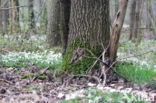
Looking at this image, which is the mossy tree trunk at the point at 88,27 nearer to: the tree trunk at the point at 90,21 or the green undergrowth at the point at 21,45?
the tree trunk at the point at 90,21

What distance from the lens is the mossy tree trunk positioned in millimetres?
7363

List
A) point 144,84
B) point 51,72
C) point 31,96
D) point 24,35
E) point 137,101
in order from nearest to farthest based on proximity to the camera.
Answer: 1. point 137,101
2. point 31,96
3. point 144,84
4. point 51,72
5. point 24,35

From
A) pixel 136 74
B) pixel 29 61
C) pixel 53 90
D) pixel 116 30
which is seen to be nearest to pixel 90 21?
pixel 116 30

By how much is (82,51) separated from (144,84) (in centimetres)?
159

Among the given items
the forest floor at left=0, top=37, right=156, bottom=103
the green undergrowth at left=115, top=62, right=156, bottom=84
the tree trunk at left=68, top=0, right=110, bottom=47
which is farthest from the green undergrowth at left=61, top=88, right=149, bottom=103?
the tree trunk at left=68, top=0, right=110, bottom=47

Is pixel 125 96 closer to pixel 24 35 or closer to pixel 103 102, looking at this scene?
pixel 103 102

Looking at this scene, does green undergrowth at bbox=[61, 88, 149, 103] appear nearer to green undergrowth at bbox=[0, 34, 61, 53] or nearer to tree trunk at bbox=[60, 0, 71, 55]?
tree trunk at bbox=[60, 0, 71, 55]

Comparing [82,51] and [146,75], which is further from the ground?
[82,51]

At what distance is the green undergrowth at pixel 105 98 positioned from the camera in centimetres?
454

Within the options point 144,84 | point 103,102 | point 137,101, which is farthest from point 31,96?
point 144,84

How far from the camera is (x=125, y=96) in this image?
4621 mm

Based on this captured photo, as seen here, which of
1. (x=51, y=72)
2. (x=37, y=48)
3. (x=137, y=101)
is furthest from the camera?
(x=37, y=48)

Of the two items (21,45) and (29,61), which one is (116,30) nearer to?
(29,61)

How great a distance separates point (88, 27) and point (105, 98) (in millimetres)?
2994
